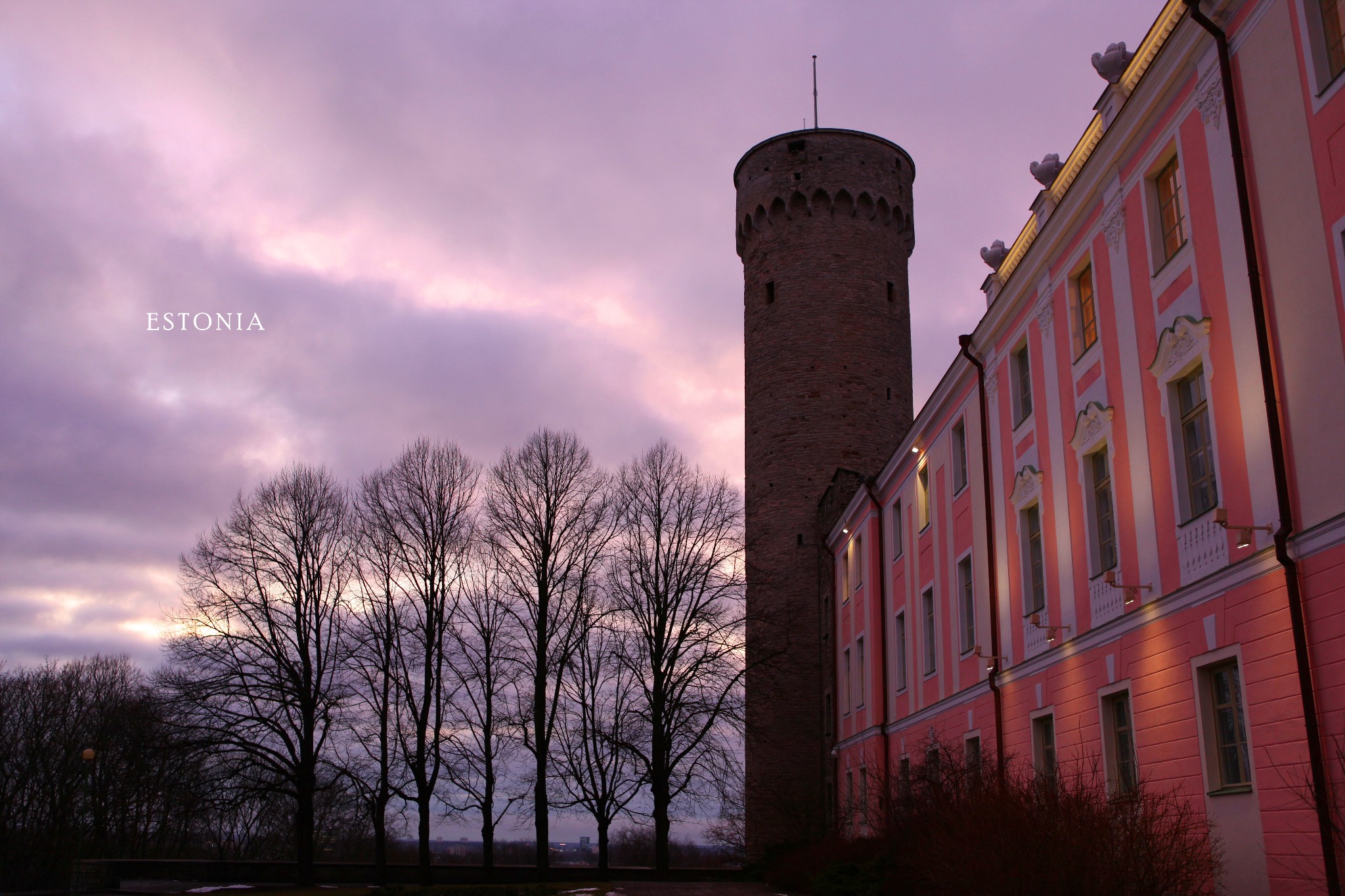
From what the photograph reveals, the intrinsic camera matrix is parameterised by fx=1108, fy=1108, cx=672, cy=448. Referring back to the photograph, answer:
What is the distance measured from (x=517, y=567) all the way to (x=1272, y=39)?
2495 cm

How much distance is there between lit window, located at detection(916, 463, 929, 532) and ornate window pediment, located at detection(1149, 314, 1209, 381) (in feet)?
35.5

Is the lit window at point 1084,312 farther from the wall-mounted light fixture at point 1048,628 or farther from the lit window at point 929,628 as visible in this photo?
the lit window at point 929,628

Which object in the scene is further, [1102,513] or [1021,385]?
[1021,385]

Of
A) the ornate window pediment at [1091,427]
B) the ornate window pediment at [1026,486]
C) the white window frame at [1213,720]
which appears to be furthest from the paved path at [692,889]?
the white window frame at [1213,720]

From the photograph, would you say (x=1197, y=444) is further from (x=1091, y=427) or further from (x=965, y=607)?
(x=965, y=607)

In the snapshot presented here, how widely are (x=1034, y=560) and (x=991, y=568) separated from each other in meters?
1.44

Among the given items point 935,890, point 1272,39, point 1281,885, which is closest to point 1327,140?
point 1272,39

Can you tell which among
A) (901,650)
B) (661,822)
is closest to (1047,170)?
(901,650)

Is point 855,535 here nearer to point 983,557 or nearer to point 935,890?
point 983,557

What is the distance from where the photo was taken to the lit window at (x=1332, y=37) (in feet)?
30.4

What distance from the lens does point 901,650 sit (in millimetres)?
25016

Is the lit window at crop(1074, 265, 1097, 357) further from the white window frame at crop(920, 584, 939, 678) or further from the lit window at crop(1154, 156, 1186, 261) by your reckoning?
the white window frame at crop(920, 584, 939, 678)

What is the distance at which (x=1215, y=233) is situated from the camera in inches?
424

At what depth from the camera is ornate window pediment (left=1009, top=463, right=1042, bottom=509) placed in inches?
619
